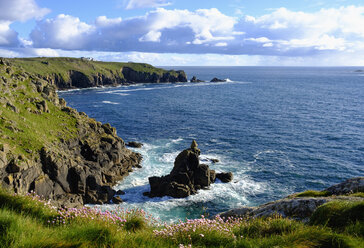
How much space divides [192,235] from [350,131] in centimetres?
7866

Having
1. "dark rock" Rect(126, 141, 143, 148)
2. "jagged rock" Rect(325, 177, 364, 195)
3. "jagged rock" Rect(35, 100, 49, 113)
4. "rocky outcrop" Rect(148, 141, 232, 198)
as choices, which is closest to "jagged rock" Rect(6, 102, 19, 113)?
"jagged rock" Rect(35, 100, 49, 113)

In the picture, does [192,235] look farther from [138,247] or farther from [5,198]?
[5,198]

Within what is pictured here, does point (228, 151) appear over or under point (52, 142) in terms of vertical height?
under

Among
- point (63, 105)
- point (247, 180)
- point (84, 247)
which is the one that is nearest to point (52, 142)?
point (63, 105)

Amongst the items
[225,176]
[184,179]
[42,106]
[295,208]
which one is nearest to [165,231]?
[295,208]

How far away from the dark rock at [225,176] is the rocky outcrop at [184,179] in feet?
4.01

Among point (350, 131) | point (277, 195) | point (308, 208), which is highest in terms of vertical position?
point (308, 208)

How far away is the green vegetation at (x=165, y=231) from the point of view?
7.22m

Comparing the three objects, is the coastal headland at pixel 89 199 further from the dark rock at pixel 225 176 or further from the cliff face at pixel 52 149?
the dark rock at pixel 225 176

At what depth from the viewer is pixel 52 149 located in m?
38.3

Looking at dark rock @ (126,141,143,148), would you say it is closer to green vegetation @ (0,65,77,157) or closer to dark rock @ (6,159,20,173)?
green vegetation @ (0,65,77,157)

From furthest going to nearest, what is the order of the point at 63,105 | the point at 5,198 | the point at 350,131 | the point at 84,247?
the point at 350,131 < the point at 63,105 < the point at 5,198 < the point at 84,247

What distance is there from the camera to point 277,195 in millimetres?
40375

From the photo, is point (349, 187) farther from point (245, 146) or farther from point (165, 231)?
point (245, 146)
